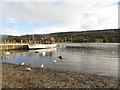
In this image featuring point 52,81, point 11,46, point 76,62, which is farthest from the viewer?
point 11,46

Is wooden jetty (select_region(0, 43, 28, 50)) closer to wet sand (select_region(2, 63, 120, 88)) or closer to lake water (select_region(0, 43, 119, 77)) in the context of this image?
lake water (select_region(0, 43, 119, 77))

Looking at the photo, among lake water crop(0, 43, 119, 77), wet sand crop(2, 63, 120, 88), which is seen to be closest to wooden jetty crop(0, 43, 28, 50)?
lake water crop(0, 43, 119, 77)

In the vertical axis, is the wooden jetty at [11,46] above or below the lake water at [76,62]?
above

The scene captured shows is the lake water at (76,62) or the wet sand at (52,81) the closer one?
the wet sand at (52,81)

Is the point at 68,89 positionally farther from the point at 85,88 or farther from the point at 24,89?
the point at 24,89

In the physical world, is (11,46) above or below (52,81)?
above

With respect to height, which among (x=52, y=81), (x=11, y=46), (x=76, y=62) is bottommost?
(x=76, y=62)

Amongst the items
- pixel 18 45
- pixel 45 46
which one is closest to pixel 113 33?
pixel 45 46

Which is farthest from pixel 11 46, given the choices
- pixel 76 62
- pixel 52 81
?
pixel 52 81

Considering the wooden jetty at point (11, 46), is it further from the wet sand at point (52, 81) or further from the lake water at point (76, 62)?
the wet sand at point (52, 81)

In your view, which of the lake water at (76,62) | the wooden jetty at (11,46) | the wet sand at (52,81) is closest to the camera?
the wet sand at (52,81)

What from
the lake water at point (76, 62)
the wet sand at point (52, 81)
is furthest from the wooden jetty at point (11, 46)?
the wet sand at point (52, 81)

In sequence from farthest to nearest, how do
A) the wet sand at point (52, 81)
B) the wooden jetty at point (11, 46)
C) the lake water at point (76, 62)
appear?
the wooden jetty at point (11, 46)
the lake water at point (76, 62)
the wet sand at point (52, 81)

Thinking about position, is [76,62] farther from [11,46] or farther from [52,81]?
[11,46]
